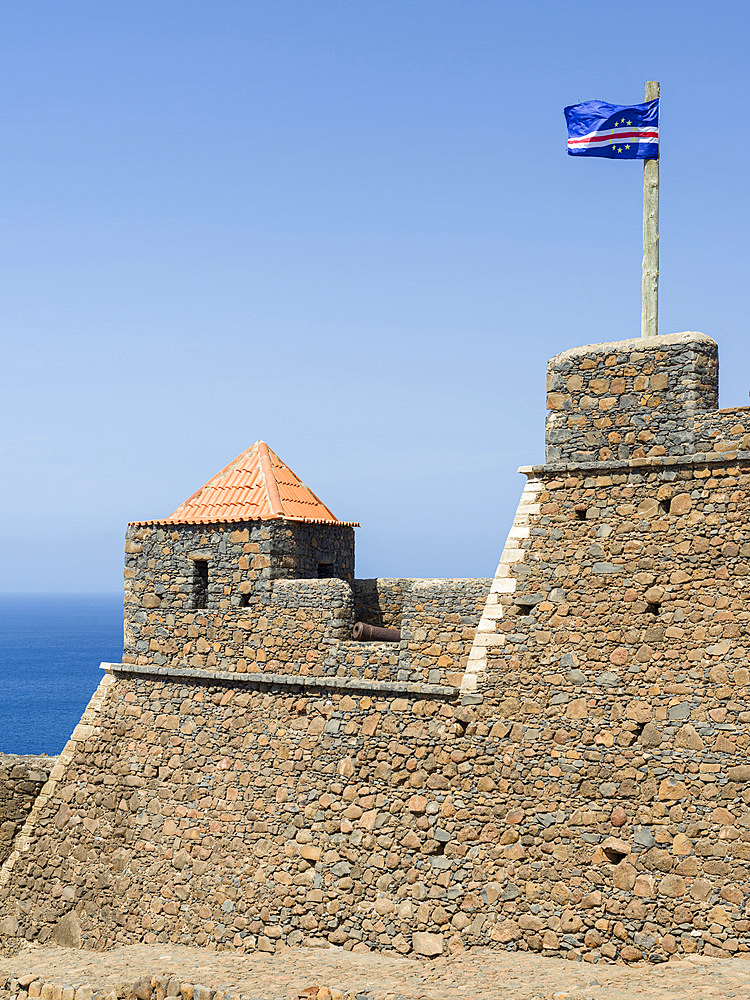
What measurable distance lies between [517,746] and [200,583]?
561 cm

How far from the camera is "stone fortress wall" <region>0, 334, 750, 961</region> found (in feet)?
36.7

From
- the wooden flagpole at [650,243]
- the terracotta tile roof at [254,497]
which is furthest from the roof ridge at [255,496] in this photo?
the wooden flagpole at [650,243]

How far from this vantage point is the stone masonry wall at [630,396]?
11617 millimetres

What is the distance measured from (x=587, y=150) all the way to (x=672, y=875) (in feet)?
28.7

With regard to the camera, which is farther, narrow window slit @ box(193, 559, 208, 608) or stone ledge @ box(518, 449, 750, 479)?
narrow window slit @ box(193, 559, 208, 608)

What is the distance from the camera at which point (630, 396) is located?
11.9 metres

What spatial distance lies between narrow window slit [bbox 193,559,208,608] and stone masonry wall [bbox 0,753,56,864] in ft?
11.6

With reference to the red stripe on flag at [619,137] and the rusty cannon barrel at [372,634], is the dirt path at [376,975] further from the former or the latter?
the red stripe on flag at [619,137]

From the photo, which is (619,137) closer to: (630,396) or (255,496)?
(630,396)

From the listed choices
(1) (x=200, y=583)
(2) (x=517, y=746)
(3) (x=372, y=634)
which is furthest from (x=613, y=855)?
(1) (x=200, y=583)

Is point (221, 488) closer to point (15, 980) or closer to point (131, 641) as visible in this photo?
point (131, 641)

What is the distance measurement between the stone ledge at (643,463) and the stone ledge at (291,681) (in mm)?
2968

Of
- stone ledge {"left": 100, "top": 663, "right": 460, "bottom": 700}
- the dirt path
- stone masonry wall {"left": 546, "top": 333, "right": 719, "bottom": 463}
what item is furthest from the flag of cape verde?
the dirt path

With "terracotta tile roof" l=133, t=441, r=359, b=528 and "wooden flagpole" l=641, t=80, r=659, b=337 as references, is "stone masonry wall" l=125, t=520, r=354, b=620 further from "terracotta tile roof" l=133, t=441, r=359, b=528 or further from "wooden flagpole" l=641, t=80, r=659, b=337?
"wooden flagpole" l=641, t=80, r=659, b=337
